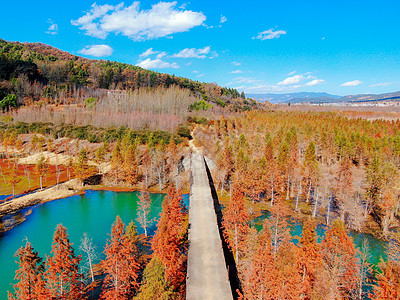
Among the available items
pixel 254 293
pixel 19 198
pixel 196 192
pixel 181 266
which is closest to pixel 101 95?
pixel 19 198

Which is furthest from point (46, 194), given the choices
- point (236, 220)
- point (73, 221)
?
point (236, 220)

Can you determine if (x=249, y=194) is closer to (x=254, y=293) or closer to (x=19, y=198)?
(x=254, y=293)

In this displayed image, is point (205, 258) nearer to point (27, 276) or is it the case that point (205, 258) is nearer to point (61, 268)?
point (61, 268)

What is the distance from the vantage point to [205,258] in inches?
650

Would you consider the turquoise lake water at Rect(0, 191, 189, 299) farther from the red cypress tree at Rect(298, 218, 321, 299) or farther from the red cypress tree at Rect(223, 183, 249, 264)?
the red cypress tree at Rect(298, 218, 321, 299)

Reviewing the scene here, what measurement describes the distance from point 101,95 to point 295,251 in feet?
325

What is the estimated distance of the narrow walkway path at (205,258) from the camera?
13.6m

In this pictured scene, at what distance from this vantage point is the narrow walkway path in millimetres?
13575

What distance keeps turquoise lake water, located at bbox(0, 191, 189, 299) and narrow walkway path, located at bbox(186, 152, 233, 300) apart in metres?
8.75

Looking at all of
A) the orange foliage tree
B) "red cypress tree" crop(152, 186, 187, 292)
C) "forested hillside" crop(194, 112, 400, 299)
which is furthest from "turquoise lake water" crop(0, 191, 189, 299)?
the orange foliage tree

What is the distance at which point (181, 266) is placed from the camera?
18.9m

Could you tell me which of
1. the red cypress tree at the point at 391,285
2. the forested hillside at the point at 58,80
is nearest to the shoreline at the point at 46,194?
the red cypress tree at the point at 391,285

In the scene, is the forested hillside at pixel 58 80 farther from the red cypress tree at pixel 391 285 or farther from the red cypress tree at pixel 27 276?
the red cypress tree at pixel 391 285

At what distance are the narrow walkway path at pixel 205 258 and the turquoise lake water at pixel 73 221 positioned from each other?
8.75m
